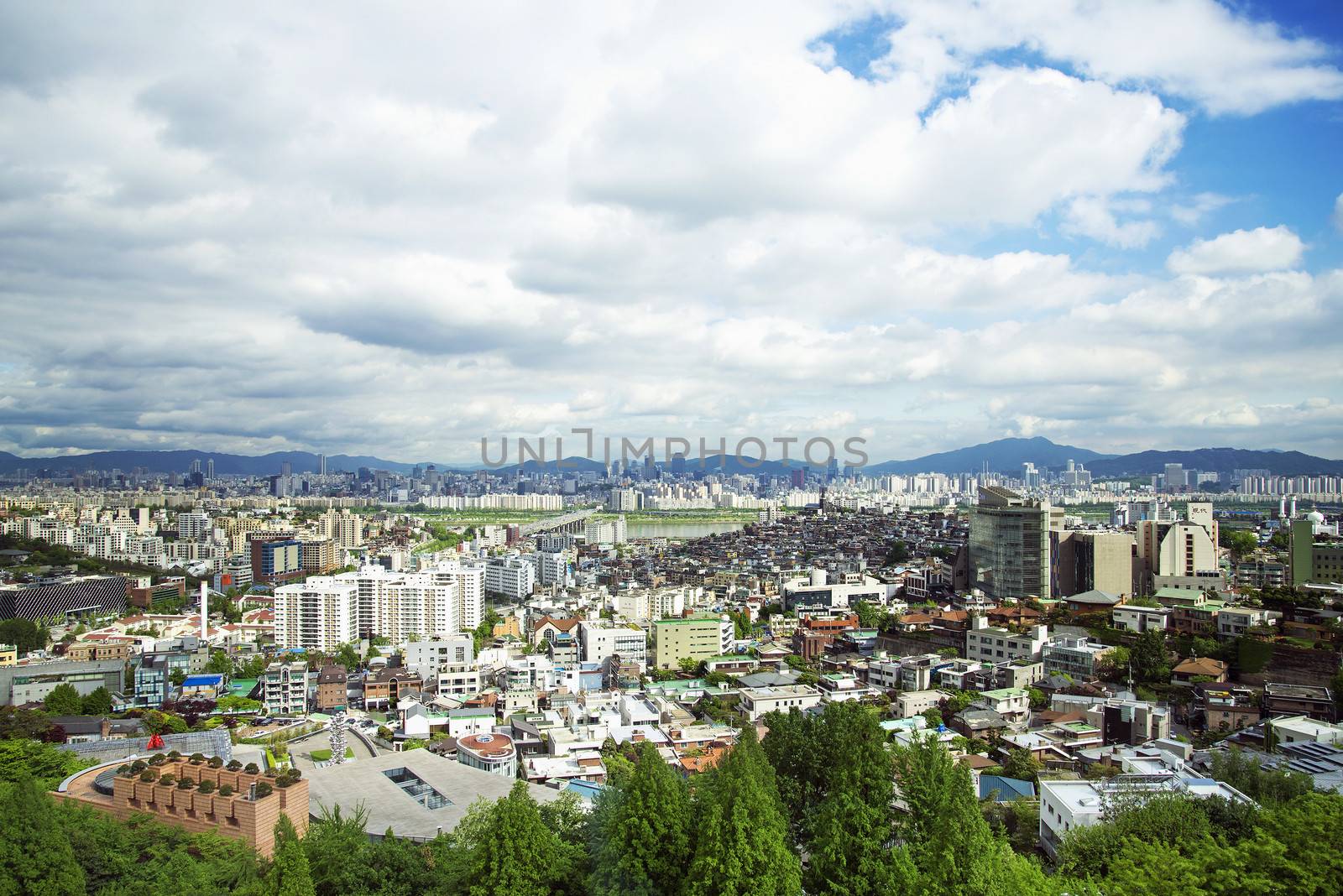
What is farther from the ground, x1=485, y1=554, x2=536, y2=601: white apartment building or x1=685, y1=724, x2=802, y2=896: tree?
x1=685, y1=724, x2=802, y2=896: tree

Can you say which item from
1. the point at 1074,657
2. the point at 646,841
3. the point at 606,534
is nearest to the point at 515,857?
the point at 646,841

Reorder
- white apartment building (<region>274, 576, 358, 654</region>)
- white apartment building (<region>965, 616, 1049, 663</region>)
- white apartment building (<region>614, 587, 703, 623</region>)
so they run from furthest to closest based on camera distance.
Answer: white apartment building (<region>614, 587, 703, 623</region>)
white apartment building (<region>274, 576, 358, 654</region>)
white apartment building (<region>965, 616, 1049, 663</region>)

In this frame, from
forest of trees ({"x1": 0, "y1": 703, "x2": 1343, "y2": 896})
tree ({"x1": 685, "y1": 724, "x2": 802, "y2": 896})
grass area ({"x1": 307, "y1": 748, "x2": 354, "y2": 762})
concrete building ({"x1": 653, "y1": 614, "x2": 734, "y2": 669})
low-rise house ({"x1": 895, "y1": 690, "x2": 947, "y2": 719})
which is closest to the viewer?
forest of trees ({"x1": 0, "y1": 703, "x2": 1343, "y2": 896})

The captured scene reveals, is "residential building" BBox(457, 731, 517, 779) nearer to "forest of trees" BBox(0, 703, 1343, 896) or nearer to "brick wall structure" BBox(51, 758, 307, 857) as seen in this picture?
"brick wall structure" BBox(51, 758, 307, 857)

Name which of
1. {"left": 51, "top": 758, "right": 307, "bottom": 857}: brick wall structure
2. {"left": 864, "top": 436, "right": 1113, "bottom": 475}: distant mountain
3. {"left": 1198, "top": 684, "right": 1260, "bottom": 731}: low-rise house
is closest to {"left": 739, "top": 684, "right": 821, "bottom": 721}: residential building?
{"left": 1198, "top": 684, "right": 1260, "bottom": 731}: low-rise house

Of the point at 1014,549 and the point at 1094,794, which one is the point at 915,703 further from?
the point at 1014,549

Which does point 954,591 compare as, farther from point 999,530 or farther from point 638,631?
point 638,631

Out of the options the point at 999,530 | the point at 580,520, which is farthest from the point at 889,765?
the point at 580,520
